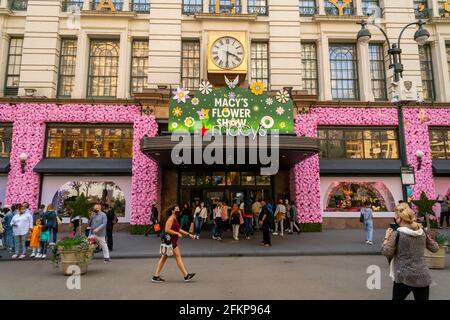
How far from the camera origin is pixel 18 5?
1859 centimetres

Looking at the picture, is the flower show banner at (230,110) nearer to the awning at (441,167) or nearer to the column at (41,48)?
the column at (41,48)

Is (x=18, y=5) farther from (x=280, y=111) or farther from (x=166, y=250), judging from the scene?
(x=166, y=250)

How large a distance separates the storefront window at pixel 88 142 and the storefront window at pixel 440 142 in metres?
17.9

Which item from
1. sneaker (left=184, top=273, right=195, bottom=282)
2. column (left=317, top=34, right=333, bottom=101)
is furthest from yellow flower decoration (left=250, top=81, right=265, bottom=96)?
sneaker (left=184, top=273, right=195, bottom=282)

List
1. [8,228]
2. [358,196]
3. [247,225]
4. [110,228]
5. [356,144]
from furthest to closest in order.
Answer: [356,144]
[358,196]
[247,225]
[8,228]
[110,228]

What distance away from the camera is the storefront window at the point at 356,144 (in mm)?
18203

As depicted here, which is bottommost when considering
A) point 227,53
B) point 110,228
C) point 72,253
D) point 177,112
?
point 72,253

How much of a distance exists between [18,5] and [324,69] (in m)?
19.0

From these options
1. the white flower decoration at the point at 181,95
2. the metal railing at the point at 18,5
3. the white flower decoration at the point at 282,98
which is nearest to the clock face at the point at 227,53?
the white flower decoration at the point at 181,95

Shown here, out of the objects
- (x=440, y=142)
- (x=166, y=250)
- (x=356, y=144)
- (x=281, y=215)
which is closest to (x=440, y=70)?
(x=440, y=142)

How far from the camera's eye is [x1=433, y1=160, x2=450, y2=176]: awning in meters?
17.6

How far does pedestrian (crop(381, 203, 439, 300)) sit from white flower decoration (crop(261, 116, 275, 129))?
11705 millimetres

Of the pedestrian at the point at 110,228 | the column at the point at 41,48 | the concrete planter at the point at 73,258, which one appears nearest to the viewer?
the concrete planter at the point at 73,258

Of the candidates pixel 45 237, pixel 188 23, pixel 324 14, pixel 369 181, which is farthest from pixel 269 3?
pixel 45 237
